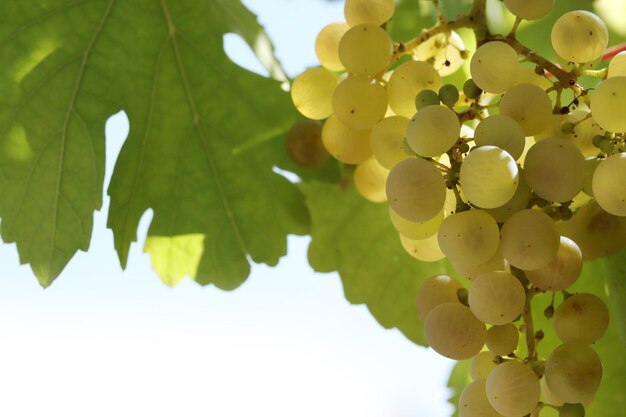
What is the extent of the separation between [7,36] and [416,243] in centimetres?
68

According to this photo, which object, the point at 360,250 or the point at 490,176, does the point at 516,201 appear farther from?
the point at 360,250

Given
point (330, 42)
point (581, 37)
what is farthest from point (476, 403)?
point (330, 42)

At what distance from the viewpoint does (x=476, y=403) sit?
88 centimetres

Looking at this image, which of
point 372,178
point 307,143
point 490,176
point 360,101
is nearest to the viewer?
point 490,176

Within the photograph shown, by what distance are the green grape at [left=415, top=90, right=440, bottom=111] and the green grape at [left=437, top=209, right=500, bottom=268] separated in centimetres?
14

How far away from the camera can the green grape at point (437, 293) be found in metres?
0.94

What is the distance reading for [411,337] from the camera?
1283 mm

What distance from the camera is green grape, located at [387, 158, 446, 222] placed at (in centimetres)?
85

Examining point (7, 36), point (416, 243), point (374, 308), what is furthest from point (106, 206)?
point (416, 243)

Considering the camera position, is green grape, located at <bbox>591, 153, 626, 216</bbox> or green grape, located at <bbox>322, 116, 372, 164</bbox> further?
green grape, located at <bbox>322, 116, 372, 164</bbox>

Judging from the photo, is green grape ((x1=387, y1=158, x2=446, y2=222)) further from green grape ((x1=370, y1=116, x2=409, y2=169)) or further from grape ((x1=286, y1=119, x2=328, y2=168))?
grape ((x1=286, y1=119, x2=328, y2=168))

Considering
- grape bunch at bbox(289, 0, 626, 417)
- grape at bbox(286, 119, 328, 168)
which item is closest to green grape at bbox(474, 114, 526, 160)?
grape bunch at bbox(289, 0, 626, 417)

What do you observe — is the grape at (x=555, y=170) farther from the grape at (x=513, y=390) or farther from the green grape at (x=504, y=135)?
the grape at (x=513, y=390)

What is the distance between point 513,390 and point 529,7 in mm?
422
